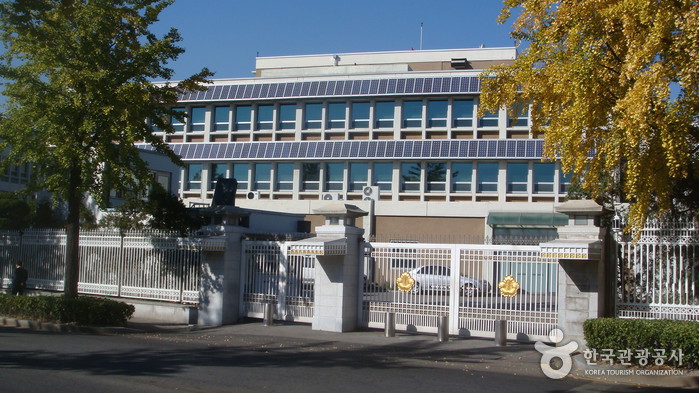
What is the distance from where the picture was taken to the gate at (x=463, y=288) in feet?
48.1

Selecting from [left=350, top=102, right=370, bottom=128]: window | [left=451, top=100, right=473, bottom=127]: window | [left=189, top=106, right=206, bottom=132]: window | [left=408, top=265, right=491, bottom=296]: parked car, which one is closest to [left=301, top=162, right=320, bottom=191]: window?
[left=350, top=102, right=370, bottom=128]: window

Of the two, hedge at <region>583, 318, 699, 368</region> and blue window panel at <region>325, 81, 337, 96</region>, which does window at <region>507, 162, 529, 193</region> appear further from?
hedge at <region>583, 318, 699, 368</region>

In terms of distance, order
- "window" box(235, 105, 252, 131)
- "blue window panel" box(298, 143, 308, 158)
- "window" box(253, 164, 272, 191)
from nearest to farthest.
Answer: "blue window panel" box(298, 143, 308, 158), "window" box(253, 164, 272, 191), "window" box(235, 105, 252, 131)

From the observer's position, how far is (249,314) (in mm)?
18500

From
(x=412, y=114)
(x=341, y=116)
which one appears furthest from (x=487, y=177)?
(x=341, y=116)

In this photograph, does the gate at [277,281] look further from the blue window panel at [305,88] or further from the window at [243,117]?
the window at [243,117]

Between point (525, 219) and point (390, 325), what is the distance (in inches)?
820

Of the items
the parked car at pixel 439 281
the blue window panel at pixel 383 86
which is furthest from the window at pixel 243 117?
the parked car at pixel 439 281

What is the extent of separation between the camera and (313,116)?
1585 inches

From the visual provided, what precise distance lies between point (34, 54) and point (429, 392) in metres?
13.1

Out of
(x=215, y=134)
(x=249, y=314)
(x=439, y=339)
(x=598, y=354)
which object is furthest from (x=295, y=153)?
(x=598, y=354)

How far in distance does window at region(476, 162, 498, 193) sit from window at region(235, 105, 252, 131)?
1439 cm

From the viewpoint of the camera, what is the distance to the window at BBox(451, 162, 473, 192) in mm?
37094

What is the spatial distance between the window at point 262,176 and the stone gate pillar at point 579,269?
2837cm
